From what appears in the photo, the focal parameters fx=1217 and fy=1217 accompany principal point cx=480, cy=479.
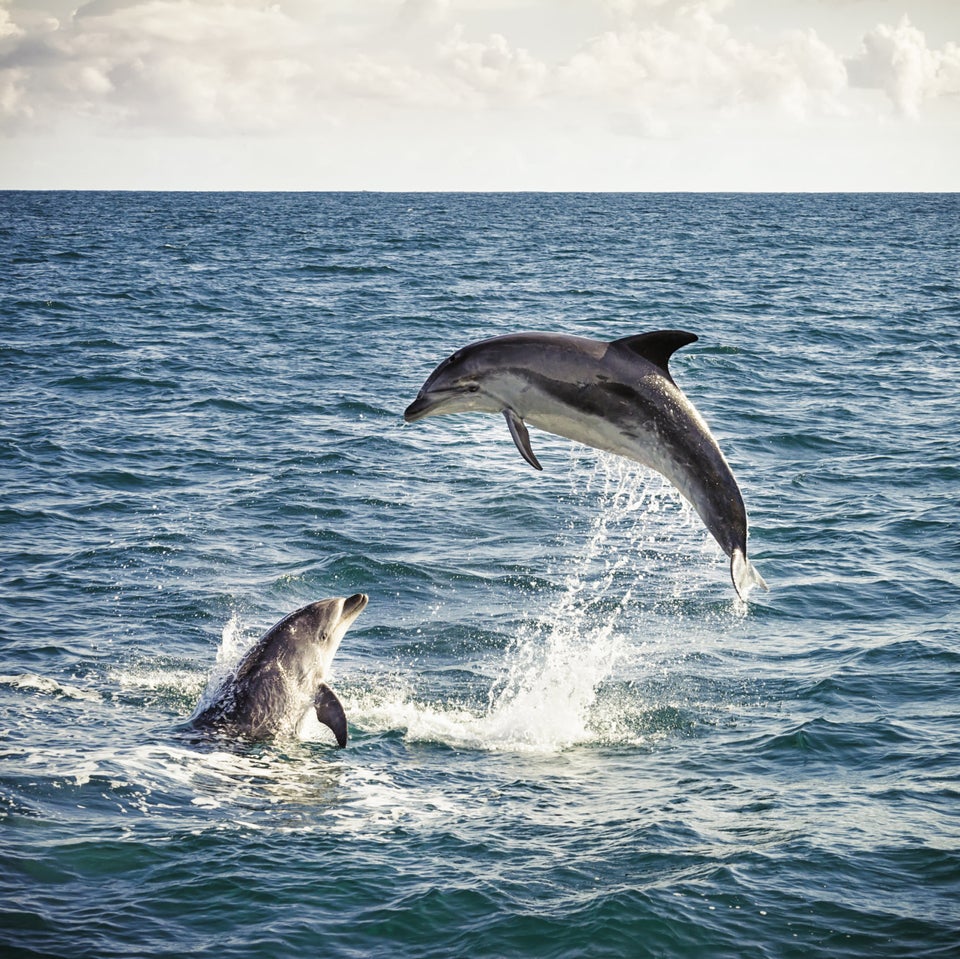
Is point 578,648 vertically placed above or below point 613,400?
below

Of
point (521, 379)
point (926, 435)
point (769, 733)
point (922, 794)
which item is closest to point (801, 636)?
point (769, 733)

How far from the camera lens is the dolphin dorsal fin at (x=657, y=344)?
9.41 metres

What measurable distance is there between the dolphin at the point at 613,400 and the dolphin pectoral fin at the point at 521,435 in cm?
1

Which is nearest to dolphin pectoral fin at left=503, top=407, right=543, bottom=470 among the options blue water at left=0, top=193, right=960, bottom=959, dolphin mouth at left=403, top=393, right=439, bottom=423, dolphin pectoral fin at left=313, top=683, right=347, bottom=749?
dolphin mouth at left=403, top=393, right=439, bottom=423

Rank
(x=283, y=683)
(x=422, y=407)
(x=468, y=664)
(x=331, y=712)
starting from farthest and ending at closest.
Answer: (x=468, y=664), (x=283, y=683), (x=331, y=712), (x=422, y=407)

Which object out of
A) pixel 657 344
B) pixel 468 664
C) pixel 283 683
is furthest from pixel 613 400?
pixel 468 664

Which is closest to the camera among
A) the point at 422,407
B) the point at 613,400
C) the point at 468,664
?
the point at 613,400

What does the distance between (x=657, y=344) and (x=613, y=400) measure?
58 centimetres

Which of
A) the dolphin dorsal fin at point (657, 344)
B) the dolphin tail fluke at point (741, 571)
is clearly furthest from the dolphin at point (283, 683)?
the dolphin dorsal fin at point (657, 344)

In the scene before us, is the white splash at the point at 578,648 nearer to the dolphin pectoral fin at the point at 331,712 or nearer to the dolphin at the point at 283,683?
the dolphin at the point at 283,683

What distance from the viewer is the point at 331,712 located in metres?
12.2

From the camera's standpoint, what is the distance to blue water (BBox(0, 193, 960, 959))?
9789mm

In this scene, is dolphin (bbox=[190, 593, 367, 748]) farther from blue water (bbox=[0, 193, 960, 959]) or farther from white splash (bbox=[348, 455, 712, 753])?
white splash (bbox=[348, 455, 712, 753])

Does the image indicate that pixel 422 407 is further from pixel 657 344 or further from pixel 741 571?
pixel 741 571
